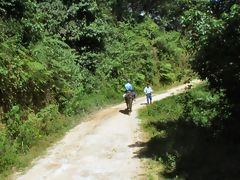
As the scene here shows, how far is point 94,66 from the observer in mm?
29000

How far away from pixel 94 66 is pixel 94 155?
1379 centimetres

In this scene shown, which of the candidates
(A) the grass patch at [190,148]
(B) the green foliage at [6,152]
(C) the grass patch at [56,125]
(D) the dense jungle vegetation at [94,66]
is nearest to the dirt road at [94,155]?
(C) the grass patch at [56,125]

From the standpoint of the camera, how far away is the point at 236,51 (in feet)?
39.1

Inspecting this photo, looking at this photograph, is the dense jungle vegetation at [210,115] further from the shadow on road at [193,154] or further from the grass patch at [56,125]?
the grass patch at [56,125]

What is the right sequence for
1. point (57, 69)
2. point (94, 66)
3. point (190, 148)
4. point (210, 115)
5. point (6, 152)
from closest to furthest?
1. point (190, 148)
2. point (6, 152)
3. point (210, 115)
4. point (57, 69)
5. point (94, 66)

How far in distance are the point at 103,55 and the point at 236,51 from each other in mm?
18581

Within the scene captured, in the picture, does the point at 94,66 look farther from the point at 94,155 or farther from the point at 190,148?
the point at 190,148

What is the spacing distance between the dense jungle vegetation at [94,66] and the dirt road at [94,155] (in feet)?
3.05

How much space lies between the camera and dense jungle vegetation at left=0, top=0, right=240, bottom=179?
42.7ft

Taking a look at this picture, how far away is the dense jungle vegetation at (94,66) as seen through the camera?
42.7 feet

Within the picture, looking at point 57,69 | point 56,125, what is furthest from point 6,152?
point 57,69

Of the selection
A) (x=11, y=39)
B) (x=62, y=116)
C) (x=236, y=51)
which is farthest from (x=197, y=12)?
(x=62, y=116)

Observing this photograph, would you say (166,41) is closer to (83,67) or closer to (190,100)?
(83,67)

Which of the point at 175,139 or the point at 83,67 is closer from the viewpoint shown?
the point at 175,139
